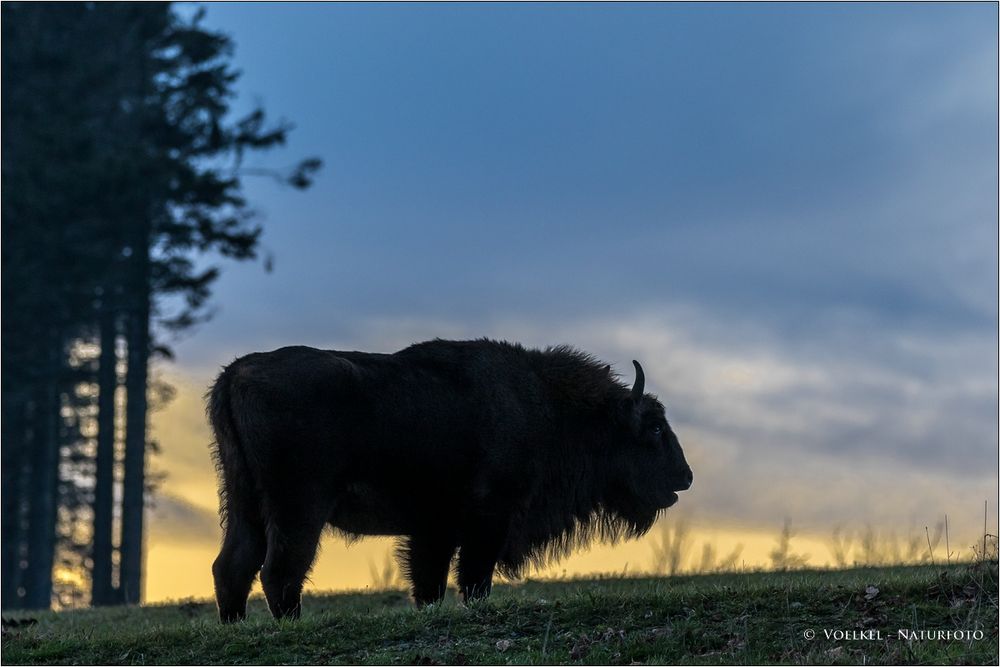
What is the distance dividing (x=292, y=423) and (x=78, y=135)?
21.7 meters

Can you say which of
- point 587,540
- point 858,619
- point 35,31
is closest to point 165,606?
point 587,540

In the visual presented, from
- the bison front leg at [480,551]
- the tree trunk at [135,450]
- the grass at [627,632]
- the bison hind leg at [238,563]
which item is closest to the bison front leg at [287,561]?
the grass at [627,632]

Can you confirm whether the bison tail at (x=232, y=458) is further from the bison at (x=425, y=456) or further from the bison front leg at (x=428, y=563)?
the bison front leg at (x=428, y=563)

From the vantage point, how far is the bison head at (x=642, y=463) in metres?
12.1

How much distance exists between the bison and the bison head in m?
0.02

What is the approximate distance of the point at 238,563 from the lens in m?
10.5

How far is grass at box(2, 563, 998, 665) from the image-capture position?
8.67m

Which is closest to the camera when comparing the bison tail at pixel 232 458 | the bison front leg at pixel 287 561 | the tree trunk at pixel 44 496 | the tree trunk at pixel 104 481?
the bison front leg at pixel 287 561

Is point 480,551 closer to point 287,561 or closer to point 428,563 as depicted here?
point 428,563

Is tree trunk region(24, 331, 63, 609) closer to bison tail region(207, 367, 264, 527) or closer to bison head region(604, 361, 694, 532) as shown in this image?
bison tail region(207, 367, 264, 527)

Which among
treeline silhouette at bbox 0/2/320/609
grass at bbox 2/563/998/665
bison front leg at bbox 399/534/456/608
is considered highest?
treeline silhouette at bbox 0/2/320/609

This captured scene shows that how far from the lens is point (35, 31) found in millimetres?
30766

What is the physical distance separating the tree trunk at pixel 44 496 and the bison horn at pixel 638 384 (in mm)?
20320

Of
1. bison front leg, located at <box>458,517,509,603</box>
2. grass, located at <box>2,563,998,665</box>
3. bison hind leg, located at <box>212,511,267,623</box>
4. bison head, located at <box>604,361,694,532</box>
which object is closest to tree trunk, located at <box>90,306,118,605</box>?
grass, located at <box>2,563,998,665</box>
